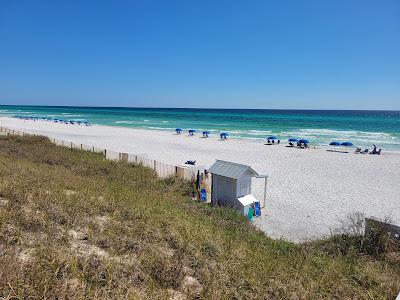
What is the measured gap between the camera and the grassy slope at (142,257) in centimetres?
351

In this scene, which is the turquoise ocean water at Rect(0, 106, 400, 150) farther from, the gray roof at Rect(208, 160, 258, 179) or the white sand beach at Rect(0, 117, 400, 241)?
the gray roof at Rect(208, 160, 258, 179)

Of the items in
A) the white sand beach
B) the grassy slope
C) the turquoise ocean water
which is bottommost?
the white sand beach

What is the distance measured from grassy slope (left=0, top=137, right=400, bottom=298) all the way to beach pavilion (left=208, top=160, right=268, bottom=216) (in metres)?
3.09

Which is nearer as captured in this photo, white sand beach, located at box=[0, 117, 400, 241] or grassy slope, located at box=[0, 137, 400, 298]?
grassy slope, located at box=[0, 137, 400, 298]

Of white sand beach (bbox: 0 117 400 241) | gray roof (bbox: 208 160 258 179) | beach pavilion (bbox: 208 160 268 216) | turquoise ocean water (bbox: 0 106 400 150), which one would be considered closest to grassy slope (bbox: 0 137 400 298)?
beach pavilion (bbox: 208 160 268 216)

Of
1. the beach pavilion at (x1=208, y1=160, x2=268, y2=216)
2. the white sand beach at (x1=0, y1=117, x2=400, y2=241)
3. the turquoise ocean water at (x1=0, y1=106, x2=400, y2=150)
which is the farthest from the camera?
the turquoise ocean water at (x1=0, y1=106, x2=400, y2=150)

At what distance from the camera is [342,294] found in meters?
4.25

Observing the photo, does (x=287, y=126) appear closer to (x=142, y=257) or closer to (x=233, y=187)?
(x=233, y=187)

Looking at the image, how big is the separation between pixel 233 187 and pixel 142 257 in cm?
639

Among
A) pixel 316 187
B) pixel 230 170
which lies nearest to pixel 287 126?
pixel 316 187

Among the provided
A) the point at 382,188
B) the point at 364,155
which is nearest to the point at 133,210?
the point at 382,188

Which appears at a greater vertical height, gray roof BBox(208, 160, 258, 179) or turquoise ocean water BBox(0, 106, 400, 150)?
gray roof BBox(208, 160, 258, 179)

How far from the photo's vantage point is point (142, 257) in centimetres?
429

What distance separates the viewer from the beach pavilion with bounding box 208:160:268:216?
1024 cm
